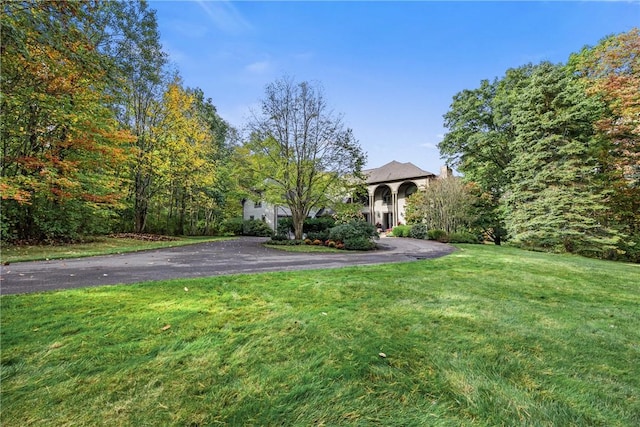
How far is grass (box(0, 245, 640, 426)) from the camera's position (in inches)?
65.2

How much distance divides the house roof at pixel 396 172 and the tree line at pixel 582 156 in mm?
11703

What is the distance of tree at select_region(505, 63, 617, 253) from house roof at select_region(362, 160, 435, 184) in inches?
469

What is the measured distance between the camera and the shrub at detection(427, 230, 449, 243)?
1733 cm

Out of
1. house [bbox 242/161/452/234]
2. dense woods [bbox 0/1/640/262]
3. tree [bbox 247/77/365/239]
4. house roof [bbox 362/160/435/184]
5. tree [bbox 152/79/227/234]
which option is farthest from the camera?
house [bbox 242/161/452/234]

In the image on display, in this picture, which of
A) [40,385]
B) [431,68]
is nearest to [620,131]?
[431,68]

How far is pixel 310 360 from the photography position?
222 cm

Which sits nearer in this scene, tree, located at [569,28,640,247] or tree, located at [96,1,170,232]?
tree, located at [569,28,640,247]

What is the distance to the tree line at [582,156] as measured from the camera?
46.3ft

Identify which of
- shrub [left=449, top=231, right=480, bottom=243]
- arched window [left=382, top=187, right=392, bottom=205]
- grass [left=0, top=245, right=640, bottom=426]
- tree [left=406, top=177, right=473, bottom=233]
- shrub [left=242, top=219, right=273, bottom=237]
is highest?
arched window [left=382, top=187, right=392, bottom=205]

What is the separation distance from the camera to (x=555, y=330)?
119 inches

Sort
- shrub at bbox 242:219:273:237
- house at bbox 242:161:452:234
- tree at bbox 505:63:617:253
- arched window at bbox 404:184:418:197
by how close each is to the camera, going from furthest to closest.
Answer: arched window at bbox 404:184:418:197
house at bbox 242:161:452:234
shrub at bbox 242:219:273:237
tree at bbox 505:63:617:253

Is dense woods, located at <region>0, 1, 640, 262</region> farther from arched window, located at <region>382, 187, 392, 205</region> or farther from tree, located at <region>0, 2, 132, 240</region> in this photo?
arched window, located at <region>382, 187, 392, 205</region>

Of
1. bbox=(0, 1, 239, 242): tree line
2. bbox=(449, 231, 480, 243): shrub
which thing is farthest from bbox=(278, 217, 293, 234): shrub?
bbox=(449, 231, 480, 243): shrub

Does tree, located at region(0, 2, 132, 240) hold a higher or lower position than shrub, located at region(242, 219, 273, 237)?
higher
